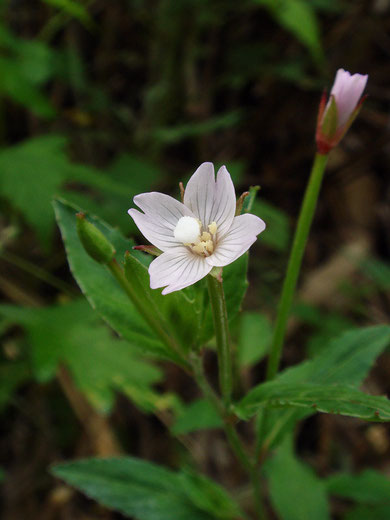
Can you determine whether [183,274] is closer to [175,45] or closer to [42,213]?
[42,213]

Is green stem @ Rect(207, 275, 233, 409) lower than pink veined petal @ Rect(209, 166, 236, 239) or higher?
lower

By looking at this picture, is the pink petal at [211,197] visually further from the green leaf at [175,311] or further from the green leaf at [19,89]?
the green leaf at [19,89]

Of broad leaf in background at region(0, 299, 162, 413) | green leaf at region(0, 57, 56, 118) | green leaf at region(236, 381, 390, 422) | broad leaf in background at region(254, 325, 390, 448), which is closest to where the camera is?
green leaf at region(236, 381, 390, 422)

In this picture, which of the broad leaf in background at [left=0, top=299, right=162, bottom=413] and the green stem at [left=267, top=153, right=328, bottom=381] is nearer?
the green stem at [left=267, top=153, right=328, bottom=381]

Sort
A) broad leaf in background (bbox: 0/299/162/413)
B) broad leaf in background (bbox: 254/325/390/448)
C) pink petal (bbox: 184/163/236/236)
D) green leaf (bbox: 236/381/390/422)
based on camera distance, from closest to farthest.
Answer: green leaf (bbox: 236/381/390/422) < pink petal (bbox: 184/163/236/236) < broad leaf in background (bbox: 254/325/390/448) < broad leaf in background (bbox: 0/299/162/413)

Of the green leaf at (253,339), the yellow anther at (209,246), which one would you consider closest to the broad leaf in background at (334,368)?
the yellow anther at (209,246)

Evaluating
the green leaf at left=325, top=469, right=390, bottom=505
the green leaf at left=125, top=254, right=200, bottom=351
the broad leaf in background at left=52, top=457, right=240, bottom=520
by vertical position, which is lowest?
the green leaf at left=325, top=469, right=390, bottom=505

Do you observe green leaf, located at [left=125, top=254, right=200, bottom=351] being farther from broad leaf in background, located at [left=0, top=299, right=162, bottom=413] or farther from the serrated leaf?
the serrated leaf

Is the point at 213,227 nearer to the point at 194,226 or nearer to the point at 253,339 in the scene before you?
the point at 194,226

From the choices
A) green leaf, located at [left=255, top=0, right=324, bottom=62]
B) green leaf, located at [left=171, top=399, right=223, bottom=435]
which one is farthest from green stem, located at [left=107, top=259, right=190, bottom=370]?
green leaf, located at [left=255, top=0, right=324, bottom=62]

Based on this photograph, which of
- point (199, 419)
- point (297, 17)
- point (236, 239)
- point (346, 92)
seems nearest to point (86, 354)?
point (199, 419)
